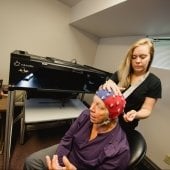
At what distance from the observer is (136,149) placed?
40.6 inches

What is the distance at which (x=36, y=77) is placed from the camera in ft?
5.06

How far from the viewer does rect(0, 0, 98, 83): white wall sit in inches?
88.7

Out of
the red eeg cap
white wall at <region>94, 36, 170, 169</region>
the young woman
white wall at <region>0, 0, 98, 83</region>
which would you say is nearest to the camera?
Answer: the red eeg cap

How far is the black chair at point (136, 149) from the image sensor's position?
0.98 meters

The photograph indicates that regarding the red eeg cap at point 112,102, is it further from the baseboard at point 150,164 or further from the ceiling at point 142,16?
the baseboard at point 150,164

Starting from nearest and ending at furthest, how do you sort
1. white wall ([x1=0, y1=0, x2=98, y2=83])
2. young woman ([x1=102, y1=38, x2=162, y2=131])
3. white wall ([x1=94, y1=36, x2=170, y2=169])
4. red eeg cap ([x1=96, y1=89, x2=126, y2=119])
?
1. red eeg cap ([x1=96, y1=89, x2=126, y2=119])
2. young woman ([x1=102, y1=38, x2=162, y2=131])
3. white wall ([x1=94, y1=36, x2=170, y2=169])
4. white wall ([x1=0, y1=0, x2=98, y2=83])

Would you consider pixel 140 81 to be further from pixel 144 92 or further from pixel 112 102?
pixel 112 102

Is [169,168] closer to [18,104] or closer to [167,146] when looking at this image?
[167,146]

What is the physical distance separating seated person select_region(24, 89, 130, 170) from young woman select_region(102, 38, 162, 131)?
0.18 meters

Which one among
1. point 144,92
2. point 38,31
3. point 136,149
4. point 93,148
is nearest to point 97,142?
point 93,148

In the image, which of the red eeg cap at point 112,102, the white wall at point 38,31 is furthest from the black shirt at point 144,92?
the white wall at point 38,31

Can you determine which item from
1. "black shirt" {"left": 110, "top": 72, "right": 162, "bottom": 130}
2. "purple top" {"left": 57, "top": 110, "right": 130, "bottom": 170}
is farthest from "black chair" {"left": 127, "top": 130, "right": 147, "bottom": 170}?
"black shirt" {"left": 110, "top": 72, "right": 162, "bottom": 130}

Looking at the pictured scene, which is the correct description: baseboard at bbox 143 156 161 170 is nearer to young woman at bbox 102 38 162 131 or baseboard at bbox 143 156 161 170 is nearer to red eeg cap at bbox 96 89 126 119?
young woman at bbox 102 38 162 131

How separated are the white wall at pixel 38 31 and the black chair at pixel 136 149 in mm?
1844
